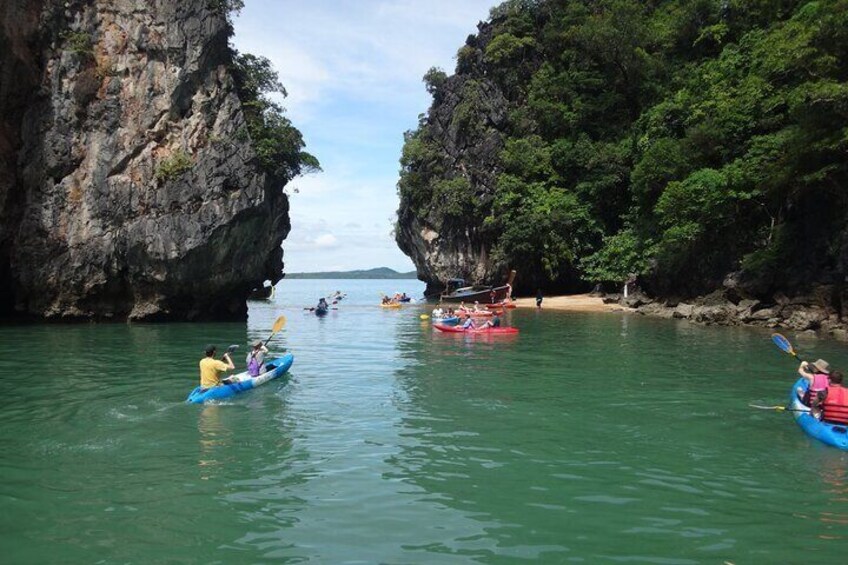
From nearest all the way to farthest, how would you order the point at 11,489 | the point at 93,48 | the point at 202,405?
1. the point at 11,489
2. the point at 202,405
3. the point at 93,48

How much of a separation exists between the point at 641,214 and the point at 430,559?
38.3 metres

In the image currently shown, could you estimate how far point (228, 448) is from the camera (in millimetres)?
10203

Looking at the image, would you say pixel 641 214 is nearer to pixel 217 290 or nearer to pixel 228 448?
pixel 217 290

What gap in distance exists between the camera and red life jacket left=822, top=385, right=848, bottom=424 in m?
10.5

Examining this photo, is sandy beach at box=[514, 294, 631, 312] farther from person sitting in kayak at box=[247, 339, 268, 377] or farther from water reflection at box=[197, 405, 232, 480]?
water reflection at box=[197, 405, 232, 480]

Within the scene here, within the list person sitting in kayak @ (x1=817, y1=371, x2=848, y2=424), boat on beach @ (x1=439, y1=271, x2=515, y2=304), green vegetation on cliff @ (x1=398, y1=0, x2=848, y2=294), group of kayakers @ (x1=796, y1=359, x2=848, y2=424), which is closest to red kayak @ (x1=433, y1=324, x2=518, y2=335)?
green vegetation on cliff @ (x1=398, y1=0, x2=848, y2=294)

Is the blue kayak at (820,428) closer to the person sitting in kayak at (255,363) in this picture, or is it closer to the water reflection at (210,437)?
the water reflection at (210,437)

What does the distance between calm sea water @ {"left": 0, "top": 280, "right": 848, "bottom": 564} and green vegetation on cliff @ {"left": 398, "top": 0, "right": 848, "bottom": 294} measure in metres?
12.8

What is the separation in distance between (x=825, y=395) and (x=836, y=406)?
0.38 m

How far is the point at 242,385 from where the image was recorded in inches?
578

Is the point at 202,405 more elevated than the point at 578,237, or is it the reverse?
the point at 578,237

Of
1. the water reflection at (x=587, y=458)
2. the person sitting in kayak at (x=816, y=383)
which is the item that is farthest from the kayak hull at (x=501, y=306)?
the person sitting in kayak at (x=816, y=383)

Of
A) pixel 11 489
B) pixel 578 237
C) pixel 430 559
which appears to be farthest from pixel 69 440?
pixel 578 237

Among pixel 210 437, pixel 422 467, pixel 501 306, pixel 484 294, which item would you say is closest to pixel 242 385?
pixel 210 437
